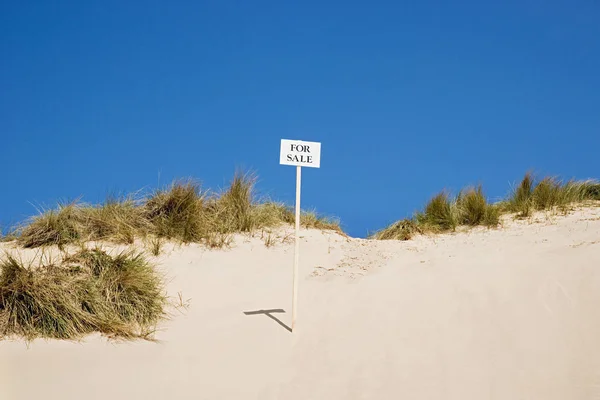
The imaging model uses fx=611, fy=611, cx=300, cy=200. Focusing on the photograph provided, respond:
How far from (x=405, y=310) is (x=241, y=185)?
5144 mm

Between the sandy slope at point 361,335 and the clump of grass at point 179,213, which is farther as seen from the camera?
the clump of grass at point 179,213

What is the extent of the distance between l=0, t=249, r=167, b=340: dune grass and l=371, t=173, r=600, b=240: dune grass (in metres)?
6.68

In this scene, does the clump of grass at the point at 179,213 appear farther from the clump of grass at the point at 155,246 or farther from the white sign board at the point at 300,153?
the white sign board at the point at 300,153

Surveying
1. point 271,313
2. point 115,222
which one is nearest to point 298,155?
point 271,313

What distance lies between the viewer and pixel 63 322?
24.1ft

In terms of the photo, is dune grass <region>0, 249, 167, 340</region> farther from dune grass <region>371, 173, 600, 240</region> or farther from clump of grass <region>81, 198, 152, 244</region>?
dune grass <region>371, 173, 600, 240</region>

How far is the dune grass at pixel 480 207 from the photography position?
529 inches

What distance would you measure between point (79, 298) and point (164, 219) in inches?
155

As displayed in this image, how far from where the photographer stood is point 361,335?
793 cm

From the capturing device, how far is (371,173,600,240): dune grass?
13445mm

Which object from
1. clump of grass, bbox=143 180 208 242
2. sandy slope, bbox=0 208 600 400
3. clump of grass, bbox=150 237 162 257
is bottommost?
sandy slope, bbox=0 208 600 400

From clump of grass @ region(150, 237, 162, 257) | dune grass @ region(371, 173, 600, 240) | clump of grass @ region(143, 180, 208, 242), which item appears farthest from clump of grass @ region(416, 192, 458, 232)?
clump of grass @ region(150, 237, 162, 257)

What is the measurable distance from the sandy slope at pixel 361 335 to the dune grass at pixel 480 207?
7.04ft

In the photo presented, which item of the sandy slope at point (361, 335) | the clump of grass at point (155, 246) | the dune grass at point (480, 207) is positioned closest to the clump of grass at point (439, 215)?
the dune grass at point (480, 207)
